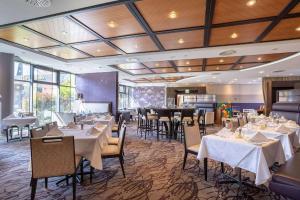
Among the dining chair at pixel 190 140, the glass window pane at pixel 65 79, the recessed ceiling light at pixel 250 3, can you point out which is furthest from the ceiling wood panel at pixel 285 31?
the glass window pane at pixel 65 79

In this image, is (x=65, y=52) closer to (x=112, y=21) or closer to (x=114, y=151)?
(x=112, y=21)

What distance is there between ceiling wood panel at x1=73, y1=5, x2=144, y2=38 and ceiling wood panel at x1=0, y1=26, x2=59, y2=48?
1.86 m

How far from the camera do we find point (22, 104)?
804cm

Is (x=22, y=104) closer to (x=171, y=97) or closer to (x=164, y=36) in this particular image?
(x=164, y=36)

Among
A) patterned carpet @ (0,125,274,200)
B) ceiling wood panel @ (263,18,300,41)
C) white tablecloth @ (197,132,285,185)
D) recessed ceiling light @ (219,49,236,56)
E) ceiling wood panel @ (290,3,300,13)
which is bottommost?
patterned carpet @ (0,125,274,200)

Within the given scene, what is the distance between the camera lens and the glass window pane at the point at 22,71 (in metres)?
7.73

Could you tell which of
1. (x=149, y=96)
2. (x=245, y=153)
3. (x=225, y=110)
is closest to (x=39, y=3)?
(x=245, y=153)

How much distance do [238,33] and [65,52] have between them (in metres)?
5.78

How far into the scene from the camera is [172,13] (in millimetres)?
3814

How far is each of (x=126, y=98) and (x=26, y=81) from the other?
371 inches

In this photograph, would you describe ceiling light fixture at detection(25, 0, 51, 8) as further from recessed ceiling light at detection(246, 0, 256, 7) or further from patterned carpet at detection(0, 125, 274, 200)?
recessed ceiling light at detection(246, 0, 256, 7)

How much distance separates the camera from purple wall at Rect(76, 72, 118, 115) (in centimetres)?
1033

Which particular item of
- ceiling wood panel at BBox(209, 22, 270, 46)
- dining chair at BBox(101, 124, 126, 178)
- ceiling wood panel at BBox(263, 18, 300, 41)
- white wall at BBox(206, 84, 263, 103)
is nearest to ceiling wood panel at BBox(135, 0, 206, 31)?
ceiling wood panel at BBox(209, 22, 270, 46)

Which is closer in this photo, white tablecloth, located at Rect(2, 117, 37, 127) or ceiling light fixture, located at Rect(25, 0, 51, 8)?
ceiling light fixture, located at Rect(25, 0, 51, 8)
